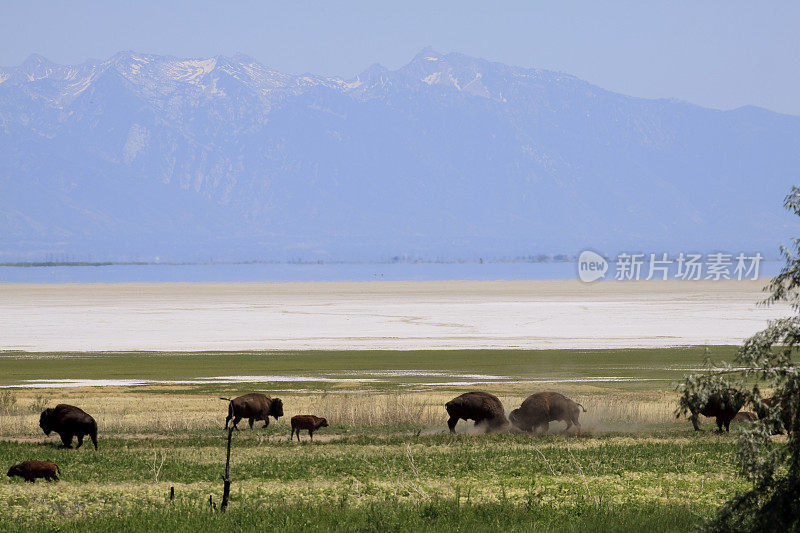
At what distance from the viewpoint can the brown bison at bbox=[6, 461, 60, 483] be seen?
72.4 ft

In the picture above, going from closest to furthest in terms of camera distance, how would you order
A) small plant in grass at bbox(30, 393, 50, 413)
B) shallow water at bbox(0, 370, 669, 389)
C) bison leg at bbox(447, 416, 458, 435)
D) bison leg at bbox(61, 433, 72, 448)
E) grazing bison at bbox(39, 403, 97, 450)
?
grazing bison at bbox(39, 403, 97, 450)
bison leg at bbox(61, 433, 72, 448)
bison leg at bbox(447, 416, 458, 435)
small plant in grass at bbox(30, 393, 50, 413)
shallow water at bbox(0, 370, 669, 389)

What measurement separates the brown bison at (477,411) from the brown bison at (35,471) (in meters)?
12.0

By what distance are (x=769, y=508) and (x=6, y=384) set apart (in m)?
39.2

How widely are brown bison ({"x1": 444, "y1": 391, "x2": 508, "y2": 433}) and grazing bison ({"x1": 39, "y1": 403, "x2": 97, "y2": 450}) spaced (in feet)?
31.4

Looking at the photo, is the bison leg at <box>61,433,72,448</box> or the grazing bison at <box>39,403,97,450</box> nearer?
the grazing bison at <box>39,403,97,450</box>

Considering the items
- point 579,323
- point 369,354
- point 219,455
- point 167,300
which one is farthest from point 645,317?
point 219,455

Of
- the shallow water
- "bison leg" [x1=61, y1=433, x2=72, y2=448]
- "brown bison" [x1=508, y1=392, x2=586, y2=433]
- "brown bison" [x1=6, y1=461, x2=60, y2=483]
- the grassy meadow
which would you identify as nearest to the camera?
the grassy meadow

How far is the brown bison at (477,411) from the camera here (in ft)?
103

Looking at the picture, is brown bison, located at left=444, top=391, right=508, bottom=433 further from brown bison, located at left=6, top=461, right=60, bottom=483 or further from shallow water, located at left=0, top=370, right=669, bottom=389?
shallow water, located at left=0, top=370, right=669, bottom=389

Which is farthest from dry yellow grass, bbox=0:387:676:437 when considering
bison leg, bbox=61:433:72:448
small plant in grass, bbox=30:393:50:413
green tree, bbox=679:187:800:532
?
green tree, bbox=679:187:800:532

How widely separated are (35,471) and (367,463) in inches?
267

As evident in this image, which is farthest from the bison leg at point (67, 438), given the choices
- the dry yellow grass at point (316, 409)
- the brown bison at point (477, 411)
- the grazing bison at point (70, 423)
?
the brown bison at point (477, 411)

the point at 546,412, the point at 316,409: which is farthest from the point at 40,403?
the point at 546,412

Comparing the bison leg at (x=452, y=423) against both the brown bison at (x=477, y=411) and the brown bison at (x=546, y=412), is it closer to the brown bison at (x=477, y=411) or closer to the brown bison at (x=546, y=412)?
the brown bison at (x=477, y=411)
